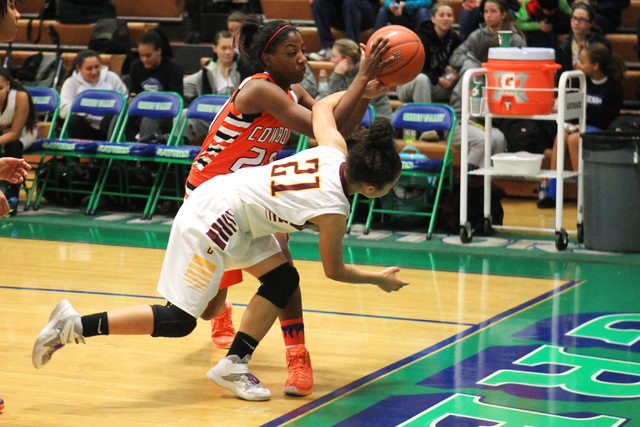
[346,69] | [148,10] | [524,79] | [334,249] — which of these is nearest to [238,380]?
[334,249]

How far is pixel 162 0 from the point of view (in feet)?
39.9

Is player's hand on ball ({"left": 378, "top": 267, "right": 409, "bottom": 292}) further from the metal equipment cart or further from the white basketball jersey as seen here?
the metal equipment cart

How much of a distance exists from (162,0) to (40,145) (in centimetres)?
397

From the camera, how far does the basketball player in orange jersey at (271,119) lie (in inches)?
162

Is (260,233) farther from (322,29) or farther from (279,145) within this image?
(322,29)

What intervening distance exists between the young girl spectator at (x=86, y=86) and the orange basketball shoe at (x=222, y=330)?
4.72 metres

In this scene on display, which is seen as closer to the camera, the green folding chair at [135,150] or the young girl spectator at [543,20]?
the green folding chair at [135,150]

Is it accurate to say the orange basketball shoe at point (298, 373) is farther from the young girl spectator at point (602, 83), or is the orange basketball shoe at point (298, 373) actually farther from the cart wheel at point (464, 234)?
the young girl spectator at point (602, 83)

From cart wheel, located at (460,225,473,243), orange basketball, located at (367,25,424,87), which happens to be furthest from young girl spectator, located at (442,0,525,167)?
orange basketball, located at (367,25,424,87)

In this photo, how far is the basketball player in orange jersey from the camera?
13.5ft

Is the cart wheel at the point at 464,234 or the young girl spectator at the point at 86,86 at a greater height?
the young girl spectator at the point at 86,86

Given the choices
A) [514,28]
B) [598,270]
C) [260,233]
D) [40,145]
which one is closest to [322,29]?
[514,28]

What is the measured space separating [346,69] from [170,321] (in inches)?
197

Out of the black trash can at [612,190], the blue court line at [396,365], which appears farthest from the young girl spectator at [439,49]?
the blue court line at [396,365]
